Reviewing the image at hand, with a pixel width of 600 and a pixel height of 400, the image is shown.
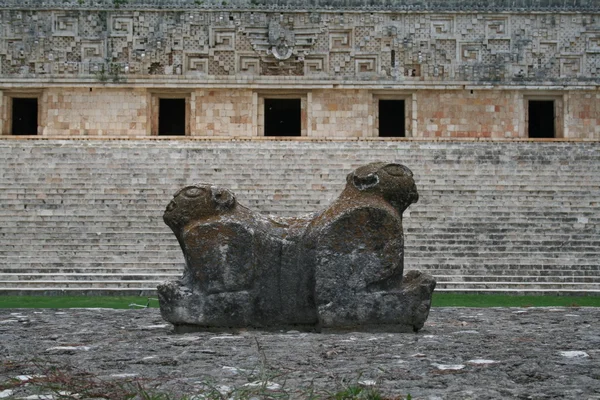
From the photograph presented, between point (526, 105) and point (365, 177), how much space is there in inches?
580

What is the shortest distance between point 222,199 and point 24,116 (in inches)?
673

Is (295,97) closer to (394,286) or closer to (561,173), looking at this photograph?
(561,173)

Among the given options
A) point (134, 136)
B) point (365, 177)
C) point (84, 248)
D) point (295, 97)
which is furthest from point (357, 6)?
point (365, 177)

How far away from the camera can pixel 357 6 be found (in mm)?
19484

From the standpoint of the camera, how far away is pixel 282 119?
23094 mm

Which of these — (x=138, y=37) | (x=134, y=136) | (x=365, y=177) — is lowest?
(x=365, y=177)

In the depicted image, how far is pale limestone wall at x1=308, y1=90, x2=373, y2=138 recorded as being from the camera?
1933cm

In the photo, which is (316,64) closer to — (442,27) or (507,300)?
(442,27)

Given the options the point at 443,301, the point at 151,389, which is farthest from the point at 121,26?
the point at 151,389

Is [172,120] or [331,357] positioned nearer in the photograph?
[331,357]

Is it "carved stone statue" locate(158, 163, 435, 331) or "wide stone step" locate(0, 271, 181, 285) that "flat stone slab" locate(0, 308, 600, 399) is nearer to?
"carved stone statue" locate(158, 163, 435, 331)

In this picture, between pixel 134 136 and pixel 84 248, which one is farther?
pixel 134 136

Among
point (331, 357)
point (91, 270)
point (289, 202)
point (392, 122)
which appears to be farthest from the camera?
point (392, 122)

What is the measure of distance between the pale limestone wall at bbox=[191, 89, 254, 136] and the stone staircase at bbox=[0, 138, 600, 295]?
1322 mm
